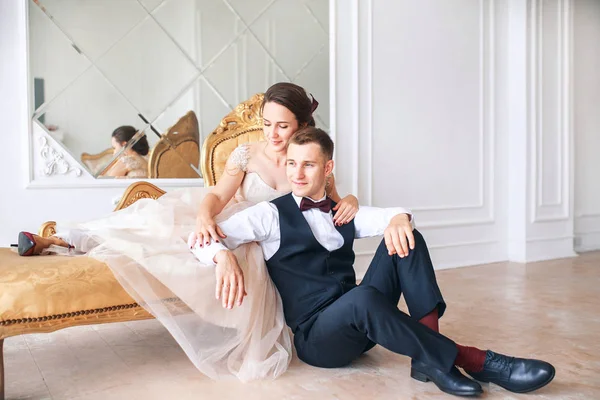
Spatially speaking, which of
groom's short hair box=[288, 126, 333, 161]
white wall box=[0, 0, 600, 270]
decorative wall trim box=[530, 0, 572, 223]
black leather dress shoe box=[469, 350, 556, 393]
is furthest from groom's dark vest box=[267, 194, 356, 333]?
decorative wall trim box=[530, 0, 572, 223]

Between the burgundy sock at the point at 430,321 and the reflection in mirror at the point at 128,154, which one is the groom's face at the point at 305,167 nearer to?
the burgundy sock at the point at 430,321

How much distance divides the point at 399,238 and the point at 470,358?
436mm

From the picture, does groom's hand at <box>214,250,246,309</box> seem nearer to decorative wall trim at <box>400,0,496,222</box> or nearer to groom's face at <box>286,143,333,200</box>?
groom's face at <box>286,143,333,200</box>

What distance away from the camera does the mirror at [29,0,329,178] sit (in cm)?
349

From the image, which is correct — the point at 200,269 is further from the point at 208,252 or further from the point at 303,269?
the point at 303,269

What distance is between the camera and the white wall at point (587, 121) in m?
5.95

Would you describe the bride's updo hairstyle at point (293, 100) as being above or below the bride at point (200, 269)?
above

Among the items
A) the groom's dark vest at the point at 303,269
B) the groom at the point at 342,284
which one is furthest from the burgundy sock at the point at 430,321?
the groom's dark vest at the point at 303,269

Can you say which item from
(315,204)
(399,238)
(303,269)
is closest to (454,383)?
(399,238)

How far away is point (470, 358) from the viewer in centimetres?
183

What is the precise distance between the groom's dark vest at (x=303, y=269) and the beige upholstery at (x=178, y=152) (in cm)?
193

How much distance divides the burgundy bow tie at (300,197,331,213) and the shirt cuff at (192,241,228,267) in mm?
330

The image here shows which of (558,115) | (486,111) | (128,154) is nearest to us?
(128,154)

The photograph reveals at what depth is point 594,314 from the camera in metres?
3.11
